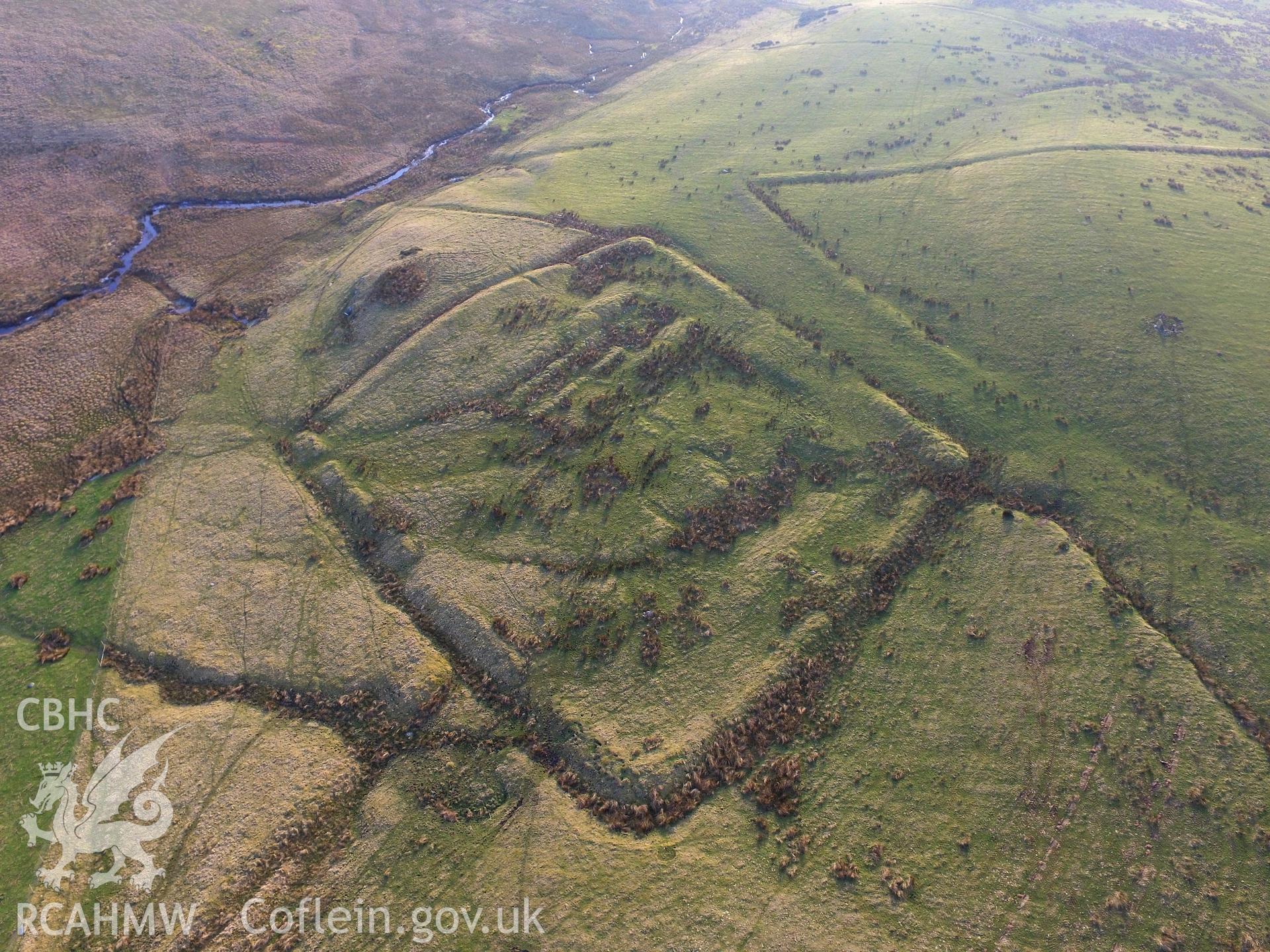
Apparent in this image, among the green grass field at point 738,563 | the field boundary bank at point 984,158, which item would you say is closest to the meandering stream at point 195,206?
the green grass field at point 738,563

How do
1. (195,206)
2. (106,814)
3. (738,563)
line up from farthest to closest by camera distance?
(195,206) < (738,563) < (106,814)

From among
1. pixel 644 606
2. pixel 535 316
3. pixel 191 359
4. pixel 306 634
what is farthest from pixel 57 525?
pixel 644 606

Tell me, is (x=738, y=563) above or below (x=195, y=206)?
below

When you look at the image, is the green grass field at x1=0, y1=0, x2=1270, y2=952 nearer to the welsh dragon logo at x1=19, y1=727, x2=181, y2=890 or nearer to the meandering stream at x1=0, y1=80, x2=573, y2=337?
the welsh dragon logo at x1=19, y1=727, x2=181, y2=890

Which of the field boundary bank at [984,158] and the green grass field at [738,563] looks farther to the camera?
the field boundary bank at [984,158]

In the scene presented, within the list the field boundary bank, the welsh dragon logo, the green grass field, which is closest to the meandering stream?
the green grass field

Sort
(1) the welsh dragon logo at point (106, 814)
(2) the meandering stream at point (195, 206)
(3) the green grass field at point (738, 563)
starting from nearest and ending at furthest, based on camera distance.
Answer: (3) the green grass field at point (738, 563)
(1) the welsh dragon logo at point (106, 814)
(2) the meandering stream at point (195, 206)

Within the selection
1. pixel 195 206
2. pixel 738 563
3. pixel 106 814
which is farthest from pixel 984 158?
pixel 106 814

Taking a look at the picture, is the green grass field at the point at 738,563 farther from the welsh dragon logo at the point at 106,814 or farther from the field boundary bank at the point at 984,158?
the welsh dragon logo at the point at 106,814

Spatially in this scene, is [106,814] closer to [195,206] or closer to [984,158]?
[195,206]
